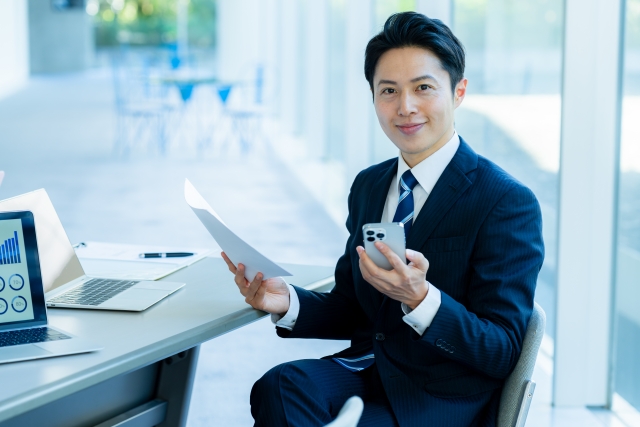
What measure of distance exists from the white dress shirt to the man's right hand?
20mm

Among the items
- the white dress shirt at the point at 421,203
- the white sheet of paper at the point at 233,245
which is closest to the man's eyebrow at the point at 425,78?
the white dress shirt at the point at 421,203

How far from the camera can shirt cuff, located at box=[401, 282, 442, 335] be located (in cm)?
142

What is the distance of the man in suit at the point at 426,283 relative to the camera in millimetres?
1440

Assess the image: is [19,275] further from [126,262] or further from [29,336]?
[126,262]

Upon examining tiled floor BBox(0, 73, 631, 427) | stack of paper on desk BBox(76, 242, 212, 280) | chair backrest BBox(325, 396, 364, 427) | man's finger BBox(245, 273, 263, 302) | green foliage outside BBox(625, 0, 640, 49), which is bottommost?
tiled floor BBox(0, 73, 631, 427)

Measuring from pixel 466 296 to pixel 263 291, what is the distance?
407mm

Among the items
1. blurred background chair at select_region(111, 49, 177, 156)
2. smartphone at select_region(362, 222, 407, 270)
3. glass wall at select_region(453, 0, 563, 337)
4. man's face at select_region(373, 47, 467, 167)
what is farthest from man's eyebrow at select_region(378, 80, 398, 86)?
blurred background chair at select_region(111, 49, 177, 156)

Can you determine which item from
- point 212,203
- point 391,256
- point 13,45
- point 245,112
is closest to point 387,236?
point 391,256

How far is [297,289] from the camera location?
1749 millimetres

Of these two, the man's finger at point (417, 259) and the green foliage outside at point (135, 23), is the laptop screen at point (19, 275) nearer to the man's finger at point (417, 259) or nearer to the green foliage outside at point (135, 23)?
the man's finger at point (417, 259)

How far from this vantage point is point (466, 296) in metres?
1.54

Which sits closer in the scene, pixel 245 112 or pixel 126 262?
pixel 126 262

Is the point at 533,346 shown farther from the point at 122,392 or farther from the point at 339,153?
the point at 339,153

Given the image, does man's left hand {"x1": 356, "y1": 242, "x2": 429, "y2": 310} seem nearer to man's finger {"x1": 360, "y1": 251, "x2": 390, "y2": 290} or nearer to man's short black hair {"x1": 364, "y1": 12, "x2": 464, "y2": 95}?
man's finger {"x1": 360, "y1": 251, "x2": 390, "y2": 290}
